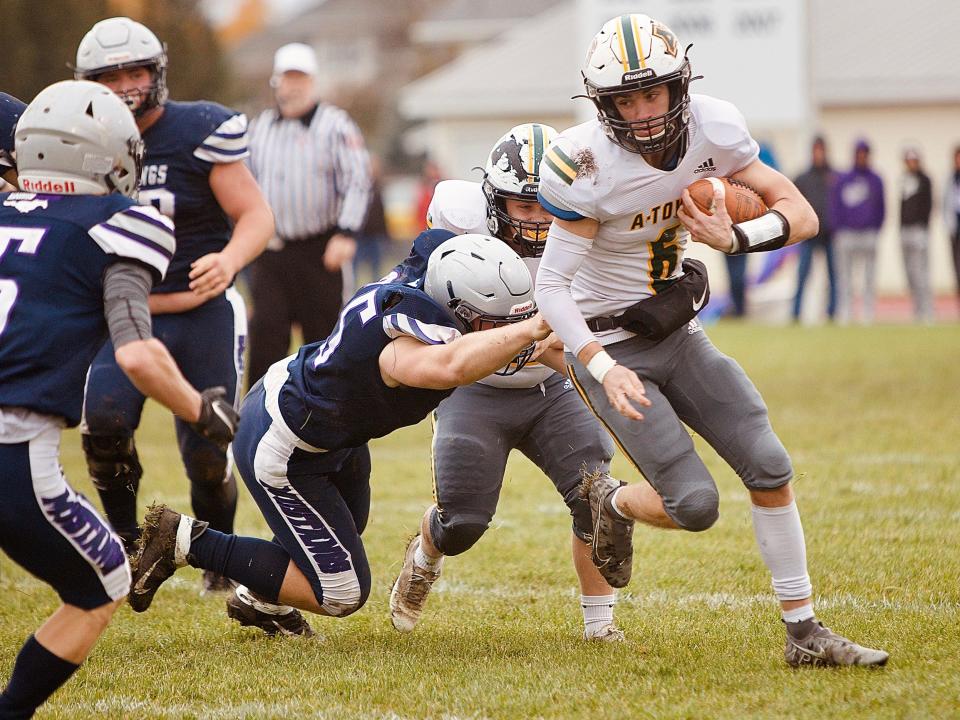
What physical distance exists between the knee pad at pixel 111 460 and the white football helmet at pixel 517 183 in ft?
4.96

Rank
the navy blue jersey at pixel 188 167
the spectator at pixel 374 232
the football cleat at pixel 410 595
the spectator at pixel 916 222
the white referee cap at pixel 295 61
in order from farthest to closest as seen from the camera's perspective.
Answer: the spectator at pixel 374 232 → the spectator at pixel 916 222 → the white referee cap at pixel 295 61 → the navy blue jersey at pixel 188 167 → the football cleat at pixel 410 595

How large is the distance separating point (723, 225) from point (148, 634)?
2.30m

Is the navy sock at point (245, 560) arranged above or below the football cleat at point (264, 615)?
above

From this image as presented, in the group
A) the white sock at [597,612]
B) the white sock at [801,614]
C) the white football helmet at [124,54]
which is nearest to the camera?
the white sock at [801,614]

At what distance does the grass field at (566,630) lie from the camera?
11.8 feet

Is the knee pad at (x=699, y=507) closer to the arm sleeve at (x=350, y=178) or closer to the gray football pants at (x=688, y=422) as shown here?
the gray football pants at (x=688, y=422)

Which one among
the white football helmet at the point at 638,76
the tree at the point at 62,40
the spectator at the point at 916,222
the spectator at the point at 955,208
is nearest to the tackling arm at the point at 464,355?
the white football helmet at the point at 638,76

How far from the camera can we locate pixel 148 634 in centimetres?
447

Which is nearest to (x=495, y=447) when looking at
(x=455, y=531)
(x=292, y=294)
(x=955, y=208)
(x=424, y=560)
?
(x=455, y=531)

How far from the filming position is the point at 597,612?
169 inches

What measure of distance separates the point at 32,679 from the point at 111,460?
5.14 feet

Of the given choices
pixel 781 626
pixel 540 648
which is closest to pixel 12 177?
pixel 540 648

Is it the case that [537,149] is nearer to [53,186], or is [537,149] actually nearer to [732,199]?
[732,199]

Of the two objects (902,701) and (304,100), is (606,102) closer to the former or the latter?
(902,701)
